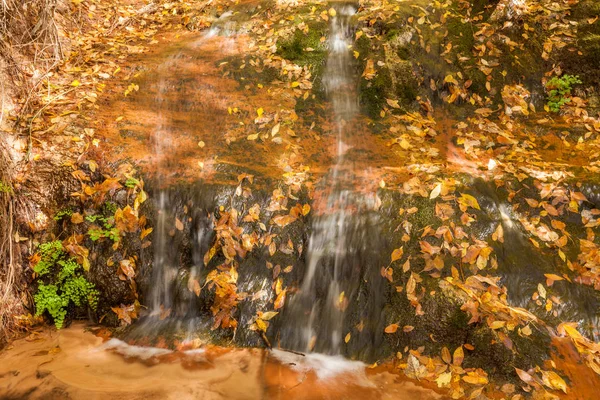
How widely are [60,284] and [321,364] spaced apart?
134 inches

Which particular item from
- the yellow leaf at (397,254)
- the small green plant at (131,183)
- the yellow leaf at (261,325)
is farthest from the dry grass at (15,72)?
the yellow leaf at (397,254)

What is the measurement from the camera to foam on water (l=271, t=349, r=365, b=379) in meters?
3.91

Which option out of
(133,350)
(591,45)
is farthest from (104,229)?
(591,45)

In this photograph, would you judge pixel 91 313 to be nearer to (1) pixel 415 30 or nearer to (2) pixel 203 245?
(2) pixel 203 245

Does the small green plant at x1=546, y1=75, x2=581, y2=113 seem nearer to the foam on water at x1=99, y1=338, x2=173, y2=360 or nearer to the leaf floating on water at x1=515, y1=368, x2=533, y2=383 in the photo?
the leaf floating on water at x1=515, y1=368, x2=533, y2=383

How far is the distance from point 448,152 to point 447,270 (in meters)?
2.13

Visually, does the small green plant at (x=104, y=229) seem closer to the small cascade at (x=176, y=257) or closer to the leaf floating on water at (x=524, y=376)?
the small cascade at (x=176, y=257)

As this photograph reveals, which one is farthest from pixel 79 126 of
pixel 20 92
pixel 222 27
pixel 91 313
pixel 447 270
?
pixel 447 270

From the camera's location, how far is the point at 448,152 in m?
5.57

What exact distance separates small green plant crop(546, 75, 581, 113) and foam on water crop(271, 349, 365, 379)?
17.5 feet

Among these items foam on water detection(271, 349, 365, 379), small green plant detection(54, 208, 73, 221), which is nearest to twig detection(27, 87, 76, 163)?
small green plant detection(54, 208, 73, 221)

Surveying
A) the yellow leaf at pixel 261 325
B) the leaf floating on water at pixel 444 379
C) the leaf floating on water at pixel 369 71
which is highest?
the leaf floating on water at pixel 369 71

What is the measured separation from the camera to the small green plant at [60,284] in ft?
15.6

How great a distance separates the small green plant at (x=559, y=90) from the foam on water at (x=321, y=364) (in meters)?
5.33
